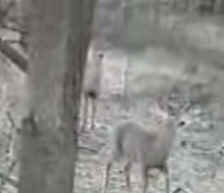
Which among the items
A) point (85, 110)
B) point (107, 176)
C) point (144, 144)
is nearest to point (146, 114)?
point (85, 110)

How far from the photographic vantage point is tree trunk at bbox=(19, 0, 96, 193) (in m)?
2.16

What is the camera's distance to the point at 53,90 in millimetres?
2230

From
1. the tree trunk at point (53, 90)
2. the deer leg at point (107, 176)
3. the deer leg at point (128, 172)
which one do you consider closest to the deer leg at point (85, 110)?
the deer leg at point (107, 176)

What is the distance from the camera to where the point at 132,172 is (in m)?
6.32

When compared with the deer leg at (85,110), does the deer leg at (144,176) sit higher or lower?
lower

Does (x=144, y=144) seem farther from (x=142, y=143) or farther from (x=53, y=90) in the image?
(x=53, y=90)

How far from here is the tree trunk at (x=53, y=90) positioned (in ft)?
7.10

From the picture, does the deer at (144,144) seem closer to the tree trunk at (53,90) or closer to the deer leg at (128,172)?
the deer leg at (128,172)

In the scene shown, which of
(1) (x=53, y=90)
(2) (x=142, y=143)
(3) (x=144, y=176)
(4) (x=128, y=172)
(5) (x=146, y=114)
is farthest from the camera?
(5) (x=146, y=114)

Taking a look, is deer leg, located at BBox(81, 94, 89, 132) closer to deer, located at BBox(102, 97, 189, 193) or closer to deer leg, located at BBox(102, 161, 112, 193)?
deer leg, located at BBox(102, 161, 112, 193)

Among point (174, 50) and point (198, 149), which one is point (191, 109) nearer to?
point (198, 149)

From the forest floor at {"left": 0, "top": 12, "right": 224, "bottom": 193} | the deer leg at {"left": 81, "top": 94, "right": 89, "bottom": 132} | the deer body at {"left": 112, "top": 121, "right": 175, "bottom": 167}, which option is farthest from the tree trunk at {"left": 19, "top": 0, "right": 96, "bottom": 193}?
the deer leg at {"left": 81, "top": 94, "right": 89, "bottom": 132}

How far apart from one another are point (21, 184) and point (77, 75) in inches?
18.3

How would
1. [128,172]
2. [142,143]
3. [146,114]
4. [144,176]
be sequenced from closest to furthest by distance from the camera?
[142,143] < [144,176] < [128,172] < [146,114]
